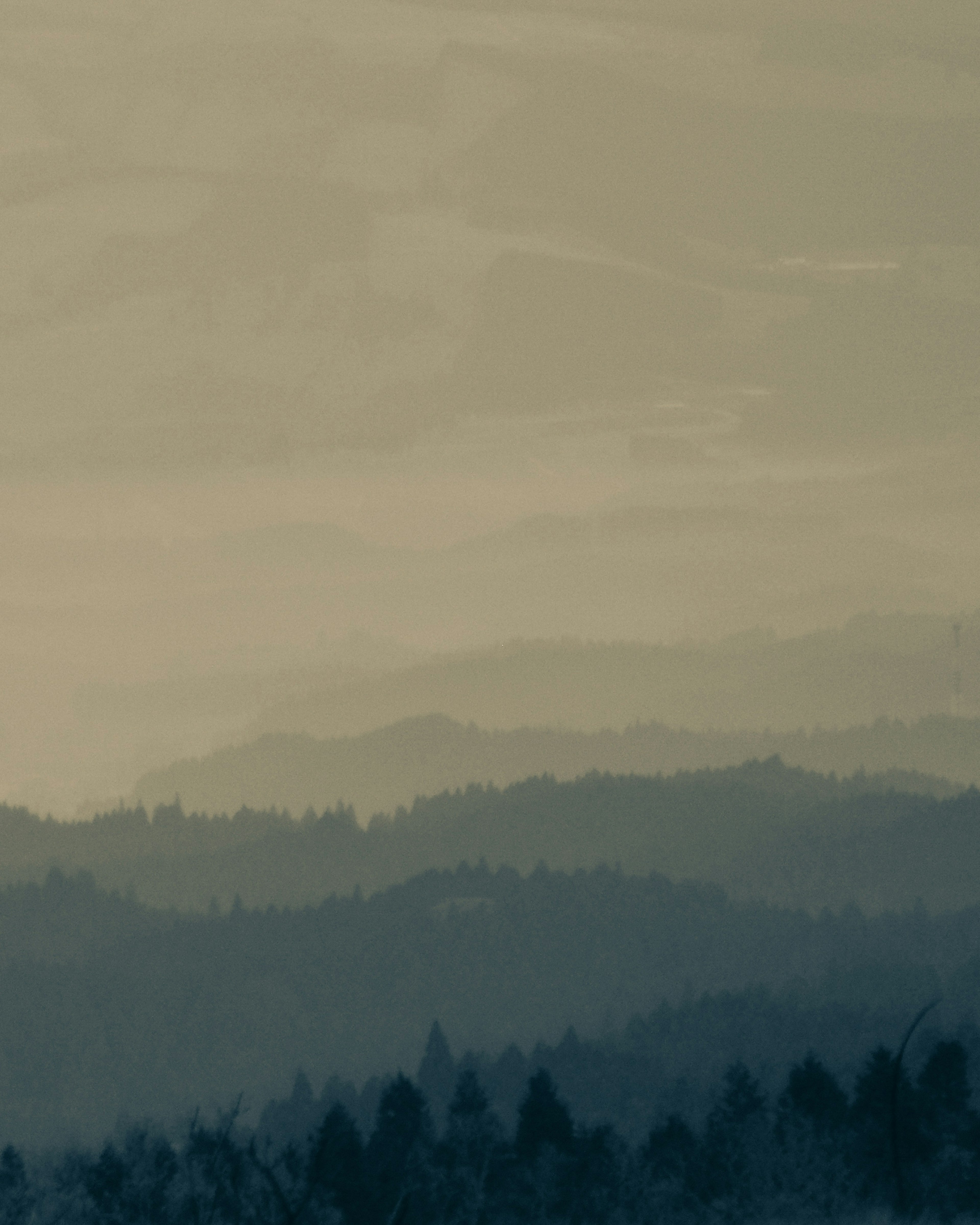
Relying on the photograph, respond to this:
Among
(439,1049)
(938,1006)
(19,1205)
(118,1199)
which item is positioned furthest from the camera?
(439,1049)

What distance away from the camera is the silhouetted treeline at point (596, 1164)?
104 meters

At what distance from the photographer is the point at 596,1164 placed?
114 metres

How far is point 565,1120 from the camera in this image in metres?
116

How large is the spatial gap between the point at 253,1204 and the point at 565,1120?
21.1m

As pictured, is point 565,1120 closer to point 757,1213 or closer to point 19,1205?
point 757,1213

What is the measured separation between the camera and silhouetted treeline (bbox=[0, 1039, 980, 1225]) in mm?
103938

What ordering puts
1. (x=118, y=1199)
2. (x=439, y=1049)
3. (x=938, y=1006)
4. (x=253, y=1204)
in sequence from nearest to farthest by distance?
(x=253, y=1204)
(x=118, y=1199)
(x=938, y=1006)
(x=439, y=1049)

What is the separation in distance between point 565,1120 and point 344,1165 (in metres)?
15.0

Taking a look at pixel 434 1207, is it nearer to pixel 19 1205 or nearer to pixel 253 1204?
pixel 253 1204

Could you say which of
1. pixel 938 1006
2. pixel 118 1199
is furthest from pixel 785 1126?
pixel 938 1006

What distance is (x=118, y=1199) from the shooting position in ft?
393

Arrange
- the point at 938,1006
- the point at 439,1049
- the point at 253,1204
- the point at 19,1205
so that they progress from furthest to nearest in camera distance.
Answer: the point at 439,1049 → the point at 938,1006 → the point at 19,1205 → the point at 253,1204

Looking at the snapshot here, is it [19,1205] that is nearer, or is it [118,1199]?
[118,1199]

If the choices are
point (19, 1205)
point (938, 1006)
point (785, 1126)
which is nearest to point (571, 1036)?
point (938, 1006)
